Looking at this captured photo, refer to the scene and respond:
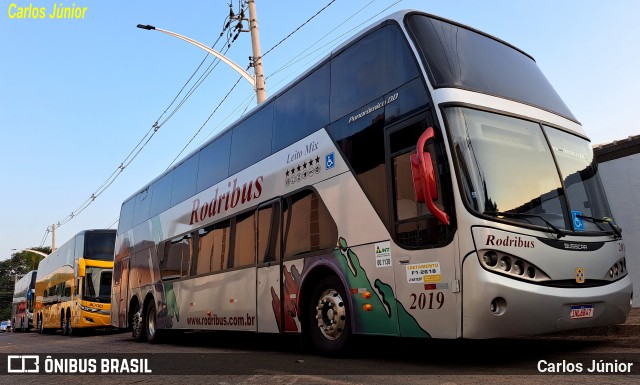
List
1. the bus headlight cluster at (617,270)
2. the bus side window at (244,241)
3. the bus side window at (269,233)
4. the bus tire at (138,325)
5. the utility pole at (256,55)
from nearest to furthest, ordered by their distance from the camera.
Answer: the bus headlight cluster at (617,270) → the bus side window at (269,233) → the bus side window at (244,241) → the bus tire at (138,325) → the utility pole at (256,55)

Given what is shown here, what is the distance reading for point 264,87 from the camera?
48.0ft

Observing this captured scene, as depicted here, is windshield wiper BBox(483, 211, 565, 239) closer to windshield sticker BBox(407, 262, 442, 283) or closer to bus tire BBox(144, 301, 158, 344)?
windshield sticker BBox(407, 262, 442, 283)

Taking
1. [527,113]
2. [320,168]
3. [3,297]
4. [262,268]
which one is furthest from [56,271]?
[3,297]

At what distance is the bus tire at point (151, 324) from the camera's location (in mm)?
12844

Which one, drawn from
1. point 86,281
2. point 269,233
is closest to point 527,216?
point 269,233

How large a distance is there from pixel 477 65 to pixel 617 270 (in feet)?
8.77

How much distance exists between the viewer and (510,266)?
4.95 m

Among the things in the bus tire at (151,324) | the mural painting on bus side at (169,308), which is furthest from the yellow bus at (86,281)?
the mural painting on bus side at (169,308)

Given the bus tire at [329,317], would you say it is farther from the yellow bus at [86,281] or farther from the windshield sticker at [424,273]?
the yellow bus at [86,281]

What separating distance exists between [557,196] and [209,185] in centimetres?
706

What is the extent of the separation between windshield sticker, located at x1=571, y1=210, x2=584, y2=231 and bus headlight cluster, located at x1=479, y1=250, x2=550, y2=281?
2.57 feet

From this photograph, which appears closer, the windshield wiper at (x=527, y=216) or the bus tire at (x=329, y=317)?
the windshield wiper at (x=527, y=216)

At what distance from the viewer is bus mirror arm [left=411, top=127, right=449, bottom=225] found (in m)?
5.04

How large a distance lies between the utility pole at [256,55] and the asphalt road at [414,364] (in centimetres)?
777
